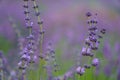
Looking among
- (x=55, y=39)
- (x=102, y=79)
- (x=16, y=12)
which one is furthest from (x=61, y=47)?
(x=16, y=12)

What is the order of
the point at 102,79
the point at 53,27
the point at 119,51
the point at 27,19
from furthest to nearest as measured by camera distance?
the point at 53,27 → the point at 119,51 → the point at 102,79 → the point at 27,19

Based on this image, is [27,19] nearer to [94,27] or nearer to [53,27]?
[94,27]

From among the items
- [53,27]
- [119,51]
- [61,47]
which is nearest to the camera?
[119,51]

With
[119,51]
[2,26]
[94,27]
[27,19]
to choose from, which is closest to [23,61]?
[27,19]

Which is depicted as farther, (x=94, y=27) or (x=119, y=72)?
(x=119, y=72)

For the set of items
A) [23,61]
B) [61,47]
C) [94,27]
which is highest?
[94,27]

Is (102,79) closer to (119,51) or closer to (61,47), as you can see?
(119,51)

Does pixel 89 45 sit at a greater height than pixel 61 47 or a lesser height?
greater
